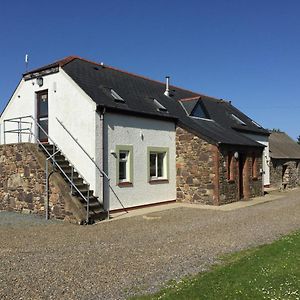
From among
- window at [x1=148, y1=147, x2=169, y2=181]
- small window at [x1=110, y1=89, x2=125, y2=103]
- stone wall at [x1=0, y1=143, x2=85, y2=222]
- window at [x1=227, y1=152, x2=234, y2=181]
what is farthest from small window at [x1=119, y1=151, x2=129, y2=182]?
window at [x1=227, y1=152, x2=234, y2=181]

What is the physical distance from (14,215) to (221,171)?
906 centimetres

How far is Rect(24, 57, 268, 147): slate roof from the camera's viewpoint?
1641 centimetres

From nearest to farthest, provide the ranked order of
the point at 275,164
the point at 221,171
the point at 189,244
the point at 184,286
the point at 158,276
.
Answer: the point at 184,286, the point at 158,276, the point at 189,244, the point at 221,171, the point at 275,164

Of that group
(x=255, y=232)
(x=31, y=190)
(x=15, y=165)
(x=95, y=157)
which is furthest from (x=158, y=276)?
(x=15, y=165)

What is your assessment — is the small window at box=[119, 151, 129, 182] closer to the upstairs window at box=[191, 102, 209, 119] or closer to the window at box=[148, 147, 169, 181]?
the window at box=[148, 147, 169, 181]

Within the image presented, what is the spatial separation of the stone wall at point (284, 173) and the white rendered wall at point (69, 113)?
58.7ft

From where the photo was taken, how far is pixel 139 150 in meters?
17.1

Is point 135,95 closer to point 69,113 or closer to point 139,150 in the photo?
point 139,150

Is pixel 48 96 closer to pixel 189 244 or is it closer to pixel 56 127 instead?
pixel 56 127

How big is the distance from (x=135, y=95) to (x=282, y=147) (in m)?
19.1

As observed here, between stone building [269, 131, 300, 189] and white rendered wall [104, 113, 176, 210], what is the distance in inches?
511

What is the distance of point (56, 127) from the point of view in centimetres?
1662

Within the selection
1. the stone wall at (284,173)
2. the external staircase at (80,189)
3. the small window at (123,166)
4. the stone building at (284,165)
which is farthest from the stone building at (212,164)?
the stone building at (284,165)

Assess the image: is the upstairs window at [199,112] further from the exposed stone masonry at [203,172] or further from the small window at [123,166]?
the small window at [123,166]
